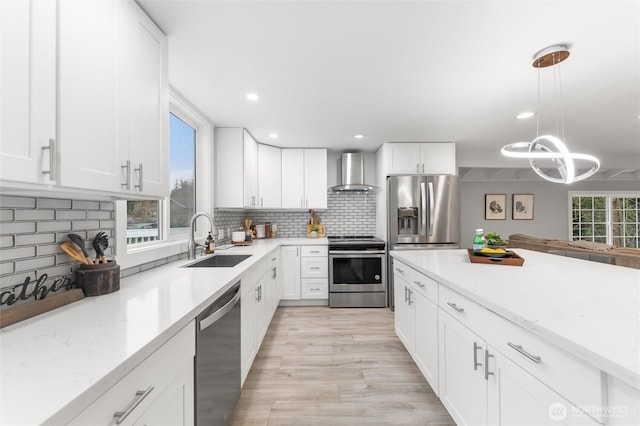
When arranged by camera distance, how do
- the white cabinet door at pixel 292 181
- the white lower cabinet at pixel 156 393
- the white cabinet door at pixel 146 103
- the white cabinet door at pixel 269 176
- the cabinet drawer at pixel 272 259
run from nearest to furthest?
the white lower cabinet at pixel 156 393 → the white cabinet door at pixel 146 103 → the cabinet drawer at pixel 272 259 → the white cabinet door at pixel 269 176 → the white cabinet door at pixel 292 181

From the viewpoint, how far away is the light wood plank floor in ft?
5.51

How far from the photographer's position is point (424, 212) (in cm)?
375

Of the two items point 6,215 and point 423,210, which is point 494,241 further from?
point 6,215

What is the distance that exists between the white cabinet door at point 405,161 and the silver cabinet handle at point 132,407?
3.62 metres

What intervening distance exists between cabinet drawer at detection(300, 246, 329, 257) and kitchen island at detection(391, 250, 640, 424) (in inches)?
79.0

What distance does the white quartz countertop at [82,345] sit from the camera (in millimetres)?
537

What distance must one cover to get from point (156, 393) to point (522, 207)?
707cm

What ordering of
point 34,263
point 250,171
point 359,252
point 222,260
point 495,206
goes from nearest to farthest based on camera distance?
point 34,263 → point 222,260 → point 250,171 → point 359,252 → point 495,206

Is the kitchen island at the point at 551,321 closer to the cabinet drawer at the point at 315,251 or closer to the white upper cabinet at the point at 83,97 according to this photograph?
the white upper cabinet at the point at 83,97

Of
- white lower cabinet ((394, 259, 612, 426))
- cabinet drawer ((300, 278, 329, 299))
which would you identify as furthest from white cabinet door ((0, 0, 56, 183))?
cabinet drawer ((300, 278, 329, 299))

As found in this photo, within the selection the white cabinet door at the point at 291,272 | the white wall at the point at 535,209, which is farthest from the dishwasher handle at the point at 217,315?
the white wall at the point at 535,209

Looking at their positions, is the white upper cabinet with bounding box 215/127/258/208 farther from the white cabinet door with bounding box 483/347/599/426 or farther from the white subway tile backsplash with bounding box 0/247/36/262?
the white cabinet door with bounding box 483/347/599/426

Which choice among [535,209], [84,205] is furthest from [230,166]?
[535,209]

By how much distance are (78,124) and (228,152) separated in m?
2.31
